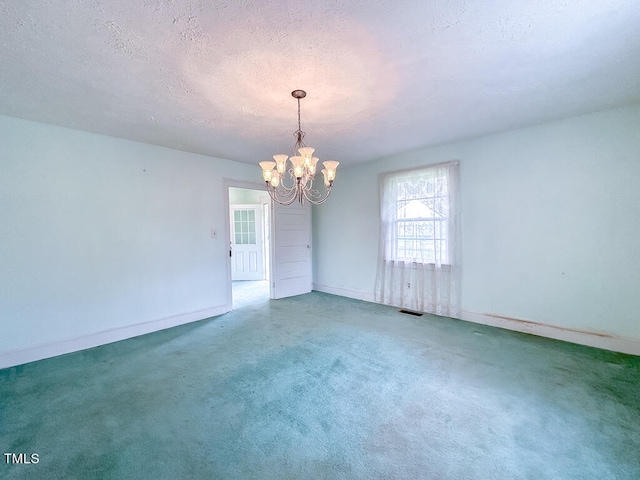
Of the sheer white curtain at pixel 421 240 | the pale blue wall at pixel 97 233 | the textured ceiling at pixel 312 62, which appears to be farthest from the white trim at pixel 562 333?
the pale blue wall at pixel 97 233

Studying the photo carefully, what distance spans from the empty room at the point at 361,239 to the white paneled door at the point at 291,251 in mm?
582

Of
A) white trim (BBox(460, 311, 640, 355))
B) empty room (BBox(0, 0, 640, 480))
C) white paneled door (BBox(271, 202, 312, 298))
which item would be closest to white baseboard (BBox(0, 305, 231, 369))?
empty room (BBox(0, 0, 640, 480))

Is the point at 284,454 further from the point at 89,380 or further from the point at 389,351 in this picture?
the point at 89,380

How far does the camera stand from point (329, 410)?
1935mm

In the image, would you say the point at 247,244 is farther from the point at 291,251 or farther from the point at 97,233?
the point at 97,233

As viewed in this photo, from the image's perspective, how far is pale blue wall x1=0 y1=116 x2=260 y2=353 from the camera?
274 centimetres

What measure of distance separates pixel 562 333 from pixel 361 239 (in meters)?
2.92

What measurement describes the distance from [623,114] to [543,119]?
25.1 inches

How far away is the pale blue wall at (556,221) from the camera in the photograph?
2.74 meters

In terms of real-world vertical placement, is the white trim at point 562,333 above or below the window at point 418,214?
below

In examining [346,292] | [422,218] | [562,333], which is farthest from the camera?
[346,292]

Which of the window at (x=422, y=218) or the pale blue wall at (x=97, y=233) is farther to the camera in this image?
the window at (x=422, y=218)

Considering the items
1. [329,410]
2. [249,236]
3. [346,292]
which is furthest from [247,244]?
[329,410]

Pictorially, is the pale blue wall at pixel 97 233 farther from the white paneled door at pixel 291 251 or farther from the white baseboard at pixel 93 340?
the white paneled door at pixel 291 251
